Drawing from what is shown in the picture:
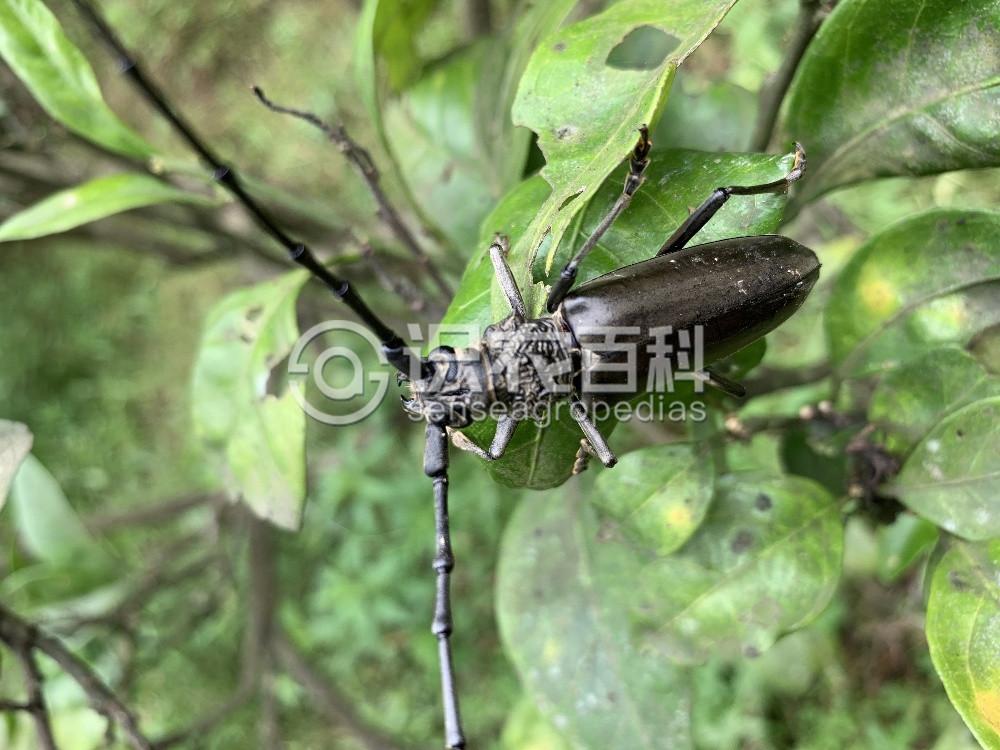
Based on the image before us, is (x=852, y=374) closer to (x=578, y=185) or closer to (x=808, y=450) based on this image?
(x=808, y=450)

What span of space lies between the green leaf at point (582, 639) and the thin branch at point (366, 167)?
0.80 metres

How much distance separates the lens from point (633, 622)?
195 centimetres

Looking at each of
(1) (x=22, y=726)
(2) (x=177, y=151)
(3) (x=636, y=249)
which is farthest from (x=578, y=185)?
(2) (x=177, y=151)

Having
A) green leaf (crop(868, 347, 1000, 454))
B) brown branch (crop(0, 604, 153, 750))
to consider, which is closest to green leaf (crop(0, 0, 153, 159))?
brown branch (crop(0, 604, 153, 750))

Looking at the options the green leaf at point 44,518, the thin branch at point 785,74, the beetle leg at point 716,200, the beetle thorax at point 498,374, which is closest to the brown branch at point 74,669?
the green leaf at point 44,518

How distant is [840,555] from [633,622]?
52 centimetres

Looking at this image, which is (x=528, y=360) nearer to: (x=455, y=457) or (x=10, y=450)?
(x=10, y=450)

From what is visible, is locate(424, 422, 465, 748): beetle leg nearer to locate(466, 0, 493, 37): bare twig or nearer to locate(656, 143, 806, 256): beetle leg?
locate(656, 143, 806, 256): beetle leg

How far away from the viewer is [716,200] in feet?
5.28

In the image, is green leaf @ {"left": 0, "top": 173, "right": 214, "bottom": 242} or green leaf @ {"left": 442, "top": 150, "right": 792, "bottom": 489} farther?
green leaf @ {"left": 0, "top": 173, "right": 214, "bottom": 242}

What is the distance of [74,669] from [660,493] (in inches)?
67.6

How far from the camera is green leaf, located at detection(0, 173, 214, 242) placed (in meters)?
2.11

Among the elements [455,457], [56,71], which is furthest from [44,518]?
[455,457]

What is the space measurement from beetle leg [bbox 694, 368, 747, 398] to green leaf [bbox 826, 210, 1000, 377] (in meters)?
0.34
